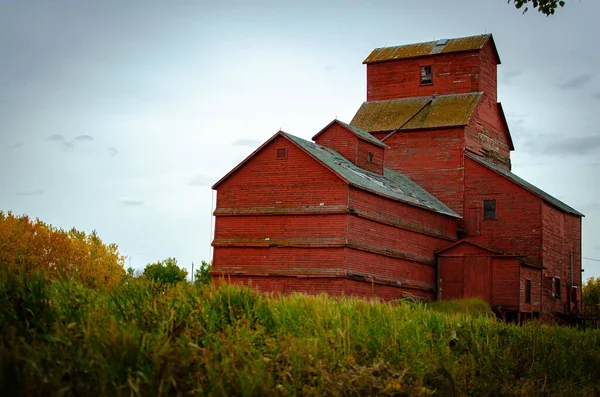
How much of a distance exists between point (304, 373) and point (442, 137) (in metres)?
33.3

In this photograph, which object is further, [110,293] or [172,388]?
[110,293]

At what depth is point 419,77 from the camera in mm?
48750

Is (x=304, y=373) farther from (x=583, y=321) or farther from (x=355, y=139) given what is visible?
(x=583, y=321)

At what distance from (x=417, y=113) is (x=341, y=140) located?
29.2 feet

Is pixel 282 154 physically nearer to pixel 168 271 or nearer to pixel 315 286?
pixel 315 286

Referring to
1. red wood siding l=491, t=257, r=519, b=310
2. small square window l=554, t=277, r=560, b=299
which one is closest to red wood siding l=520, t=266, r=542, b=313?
red wood siding l=491, t=257, r=519, b=310

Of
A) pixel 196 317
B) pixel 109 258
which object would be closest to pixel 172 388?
pixel 196 317

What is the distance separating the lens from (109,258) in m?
63.2

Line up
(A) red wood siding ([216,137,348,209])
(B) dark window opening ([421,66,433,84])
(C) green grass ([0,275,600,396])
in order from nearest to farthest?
(C) green grass ([0,275,600,396])
(A) red wood siding ([216,137,348,209])
(B) dark window opening ([421,66,433,84])

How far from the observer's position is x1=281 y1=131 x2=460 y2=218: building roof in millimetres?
34500

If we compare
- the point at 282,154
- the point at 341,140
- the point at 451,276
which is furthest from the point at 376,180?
the point at 451,276

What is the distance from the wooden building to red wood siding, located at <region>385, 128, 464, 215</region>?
61 mm

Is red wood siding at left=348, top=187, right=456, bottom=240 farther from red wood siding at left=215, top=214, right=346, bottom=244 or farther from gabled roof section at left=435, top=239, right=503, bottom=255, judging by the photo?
red wood siding at left=215, top=214, right=346, bottom=244

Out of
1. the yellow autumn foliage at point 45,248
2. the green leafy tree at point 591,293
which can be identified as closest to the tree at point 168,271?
the yellow autumn foliage at point 45,248
